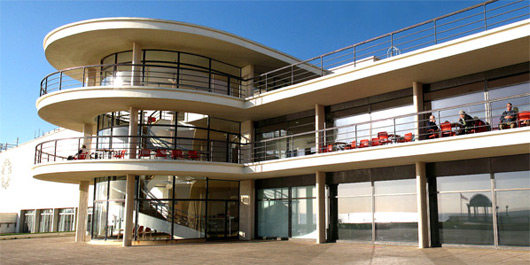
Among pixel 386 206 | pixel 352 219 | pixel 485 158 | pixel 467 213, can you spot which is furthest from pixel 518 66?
pixel 352 219

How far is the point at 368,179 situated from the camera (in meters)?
18.0

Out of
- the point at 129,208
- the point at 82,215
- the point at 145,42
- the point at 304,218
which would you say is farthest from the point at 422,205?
the point at 82,215

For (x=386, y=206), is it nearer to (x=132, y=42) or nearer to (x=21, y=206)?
(x=132, y=42)

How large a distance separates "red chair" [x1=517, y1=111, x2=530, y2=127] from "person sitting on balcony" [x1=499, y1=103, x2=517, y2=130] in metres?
0.13

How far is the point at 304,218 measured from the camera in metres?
20.0

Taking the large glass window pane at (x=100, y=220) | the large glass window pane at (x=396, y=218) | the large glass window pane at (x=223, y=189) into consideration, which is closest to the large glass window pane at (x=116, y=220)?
the large glass window pane at (x=100, y=220)

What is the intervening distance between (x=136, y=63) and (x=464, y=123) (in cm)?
1268

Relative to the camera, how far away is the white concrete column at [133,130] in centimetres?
1895

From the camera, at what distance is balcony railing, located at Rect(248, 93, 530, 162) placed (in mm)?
→ 14211

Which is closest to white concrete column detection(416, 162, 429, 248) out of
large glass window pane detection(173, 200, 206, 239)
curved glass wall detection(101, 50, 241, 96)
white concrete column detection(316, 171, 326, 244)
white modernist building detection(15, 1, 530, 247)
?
white modernist building detection(15, 1, 530, 247)

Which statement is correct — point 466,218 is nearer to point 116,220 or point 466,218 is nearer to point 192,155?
point 192,155

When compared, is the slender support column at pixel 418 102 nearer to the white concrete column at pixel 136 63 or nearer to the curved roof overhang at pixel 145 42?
the curved roof overhang at pixel 145 42

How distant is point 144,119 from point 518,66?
14.0 m

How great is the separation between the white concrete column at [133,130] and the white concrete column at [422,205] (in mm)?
10997
